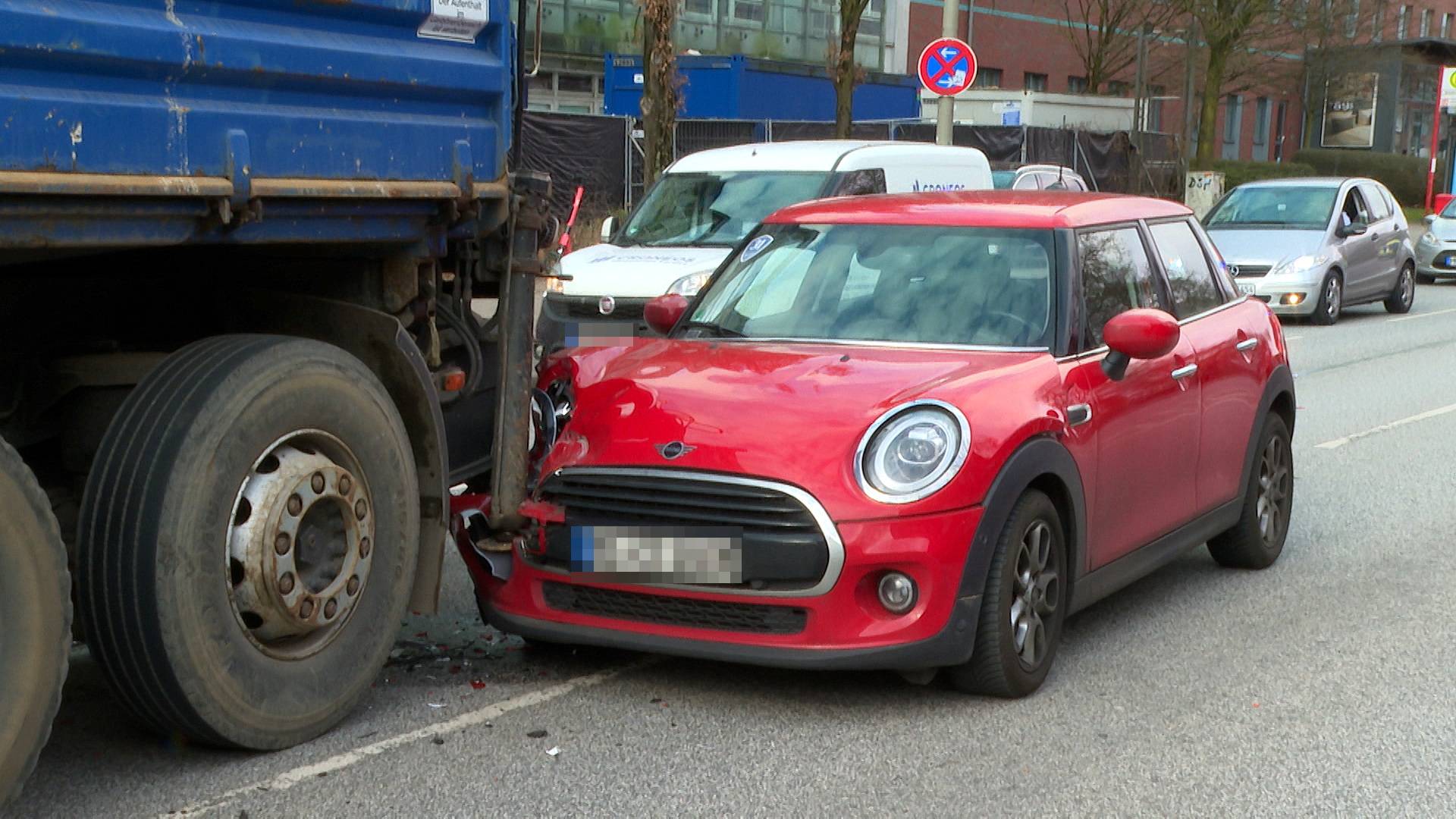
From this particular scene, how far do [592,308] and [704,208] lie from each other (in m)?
1.54

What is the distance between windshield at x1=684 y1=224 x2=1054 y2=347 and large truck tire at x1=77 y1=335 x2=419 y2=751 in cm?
163

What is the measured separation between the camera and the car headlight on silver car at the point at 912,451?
4.93 m

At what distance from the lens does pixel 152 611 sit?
421 centimetres

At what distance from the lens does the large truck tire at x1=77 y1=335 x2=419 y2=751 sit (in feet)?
13.9

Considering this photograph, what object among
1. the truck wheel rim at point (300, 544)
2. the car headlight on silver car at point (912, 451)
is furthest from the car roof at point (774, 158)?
the truck wheel rim at point (300, 544)

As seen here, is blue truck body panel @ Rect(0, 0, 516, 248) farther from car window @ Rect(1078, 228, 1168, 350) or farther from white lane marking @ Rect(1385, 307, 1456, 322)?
white lane marking @ Rect(1385, 307, 1456, 322)

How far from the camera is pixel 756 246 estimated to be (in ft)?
21.7

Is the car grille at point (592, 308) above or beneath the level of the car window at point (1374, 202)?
beneath

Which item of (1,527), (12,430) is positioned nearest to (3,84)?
(1,527)

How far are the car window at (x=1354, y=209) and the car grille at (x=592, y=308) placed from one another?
407 inches

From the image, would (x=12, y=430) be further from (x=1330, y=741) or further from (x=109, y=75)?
(x=1330, y=741)

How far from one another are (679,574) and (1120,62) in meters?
51.1

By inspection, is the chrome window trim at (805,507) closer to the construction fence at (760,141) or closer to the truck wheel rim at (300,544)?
the truck wheel rim at (300,544)

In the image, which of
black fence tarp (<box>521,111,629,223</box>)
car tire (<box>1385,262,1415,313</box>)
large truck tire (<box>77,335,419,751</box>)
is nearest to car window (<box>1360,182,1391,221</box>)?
car tire (<box>1385,262,1415,313</box>)
